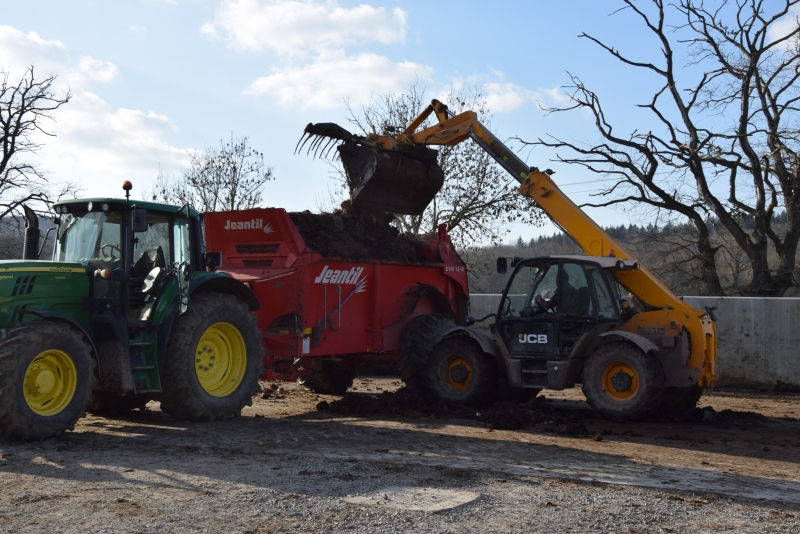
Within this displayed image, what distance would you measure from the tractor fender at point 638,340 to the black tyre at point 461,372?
1.68m

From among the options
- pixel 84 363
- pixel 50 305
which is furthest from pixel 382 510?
pixel 50 305

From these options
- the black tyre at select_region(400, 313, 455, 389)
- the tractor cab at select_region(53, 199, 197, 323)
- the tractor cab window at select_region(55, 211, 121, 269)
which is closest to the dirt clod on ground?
the black tyre at select_region(400, 313, 455, 389)

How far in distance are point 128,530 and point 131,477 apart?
4.79 feet

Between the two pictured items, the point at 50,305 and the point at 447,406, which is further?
the point at 447,406

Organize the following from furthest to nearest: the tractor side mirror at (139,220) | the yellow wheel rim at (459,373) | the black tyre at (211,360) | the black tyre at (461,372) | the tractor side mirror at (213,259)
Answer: the yellow wheel rim at (459,373)
the black tyre at (461,372)
the tractor side mirror at (213,259)
the black tyre at (211,360)
the tractor side mirror at (139,220)

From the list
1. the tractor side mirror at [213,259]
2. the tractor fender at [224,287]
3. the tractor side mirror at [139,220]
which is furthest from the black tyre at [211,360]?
the tractor side mirror at [139,220]

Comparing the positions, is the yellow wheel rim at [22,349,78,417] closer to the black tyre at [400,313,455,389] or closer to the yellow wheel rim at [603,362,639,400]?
the black tyre at [400,313,455,389]

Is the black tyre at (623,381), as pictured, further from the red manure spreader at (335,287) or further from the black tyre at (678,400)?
the red manure spreader at (335,287)

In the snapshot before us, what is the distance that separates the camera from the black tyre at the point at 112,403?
31.4ft

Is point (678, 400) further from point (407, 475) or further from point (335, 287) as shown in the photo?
point (407, 475)

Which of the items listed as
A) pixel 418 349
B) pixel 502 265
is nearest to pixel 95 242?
pixel 418 349

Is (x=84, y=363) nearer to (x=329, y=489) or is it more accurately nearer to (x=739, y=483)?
(x=329, y=489)

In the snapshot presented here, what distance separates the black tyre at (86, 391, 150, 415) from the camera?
9.58 metres

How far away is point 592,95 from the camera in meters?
19.5
